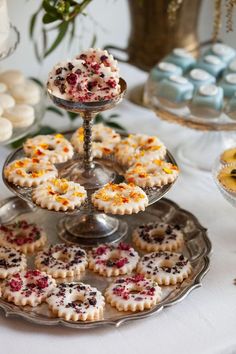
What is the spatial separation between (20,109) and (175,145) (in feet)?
1.35

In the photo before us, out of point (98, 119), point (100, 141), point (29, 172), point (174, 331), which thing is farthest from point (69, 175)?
point (98, 119)

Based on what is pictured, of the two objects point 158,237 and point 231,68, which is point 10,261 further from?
point 231,68

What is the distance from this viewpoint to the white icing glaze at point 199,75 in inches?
74.1

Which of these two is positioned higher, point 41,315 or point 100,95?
point 100,95

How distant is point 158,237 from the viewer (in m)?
1.58

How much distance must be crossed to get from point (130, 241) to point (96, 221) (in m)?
0.08

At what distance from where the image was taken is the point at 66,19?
1742 millimetres

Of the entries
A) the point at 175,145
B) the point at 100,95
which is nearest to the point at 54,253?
the point at 100,95

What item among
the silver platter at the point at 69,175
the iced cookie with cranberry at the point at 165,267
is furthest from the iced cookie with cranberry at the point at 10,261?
the iced cookie with cranberry at the point at 165,267

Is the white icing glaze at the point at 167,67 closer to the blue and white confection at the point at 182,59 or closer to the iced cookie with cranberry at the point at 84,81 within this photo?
the blue and white confection at the point at 182,59

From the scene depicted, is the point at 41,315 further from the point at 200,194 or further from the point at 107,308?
the point at 200,194

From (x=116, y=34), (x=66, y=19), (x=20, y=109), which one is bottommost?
(x=116, y=34)

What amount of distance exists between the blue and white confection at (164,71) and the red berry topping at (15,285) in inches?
28.2

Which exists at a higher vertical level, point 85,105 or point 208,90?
point 85,105
